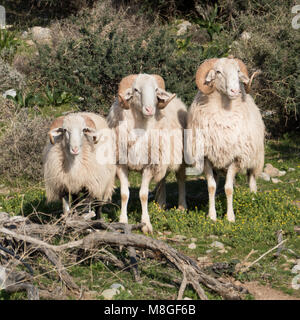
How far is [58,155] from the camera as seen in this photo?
7602mm

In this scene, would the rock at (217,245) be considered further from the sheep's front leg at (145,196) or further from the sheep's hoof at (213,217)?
the sheep's front leg at (145,196)

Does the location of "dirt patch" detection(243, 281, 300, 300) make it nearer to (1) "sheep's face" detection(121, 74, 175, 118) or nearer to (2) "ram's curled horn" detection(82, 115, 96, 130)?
(1) "sheep's face" detection(121, 74, 175, 118)

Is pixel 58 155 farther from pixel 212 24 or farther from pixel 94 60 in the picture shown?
pixel 212 24

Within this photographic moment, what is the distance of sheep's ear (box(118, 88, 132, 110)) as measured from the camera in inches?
308

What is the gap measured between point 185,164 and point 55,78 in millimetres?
5207

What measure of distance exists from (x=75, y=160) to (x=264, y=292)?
116 inches

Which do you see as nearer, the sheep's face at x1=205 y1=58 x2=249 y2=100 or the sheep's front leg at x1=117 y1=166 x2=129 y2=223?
the sheep's face at x1=205 y1=58 x2=249 y2=100

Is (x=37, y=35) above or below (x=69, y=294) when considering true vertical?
above

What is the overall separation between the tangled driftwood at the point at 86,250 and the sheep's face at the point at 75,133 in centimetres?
125

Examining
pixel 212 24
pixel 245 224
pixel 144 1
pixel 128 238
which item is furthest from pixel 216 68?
pixel 144 1

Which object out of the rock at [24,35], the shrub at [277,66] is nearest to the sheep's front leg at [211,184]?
the shrub at [277,66]

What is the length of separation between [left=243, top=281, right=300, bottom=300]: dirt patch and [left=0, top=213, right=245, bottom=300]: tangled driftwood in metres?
0.18

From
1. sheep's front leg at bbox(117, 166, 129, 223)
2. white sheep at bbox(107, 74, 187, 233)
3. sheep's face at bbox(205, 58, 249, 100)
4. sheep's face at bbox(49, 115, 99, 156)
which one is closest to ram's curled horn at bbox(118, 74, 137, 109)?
white sheep at bbox(107, 74, 187, 233)

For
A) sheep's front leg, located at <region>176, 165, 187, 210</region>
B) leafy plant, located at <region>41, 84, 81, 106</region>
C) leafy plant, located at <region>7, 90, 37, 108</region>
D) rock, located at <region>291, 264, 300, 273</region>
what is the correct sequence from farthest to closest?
leafy plant, located at <region>41, 84, 81, 106</region>, leafy plant, located at <region>7, 90, 37, 108</region>, sheep's front leg, located at <region>176, 165, 187, 210</region>, rock, located at <region>291, 264, 300, 273</region>
